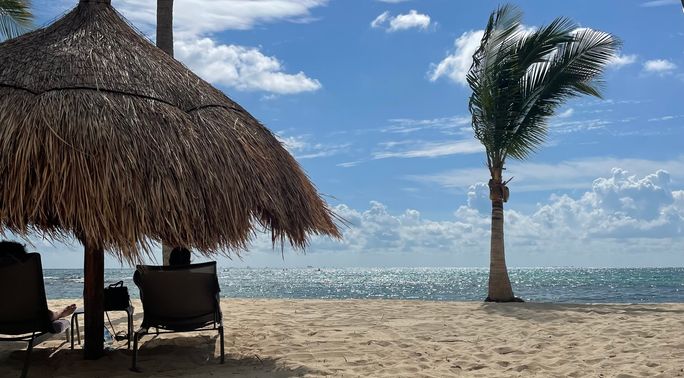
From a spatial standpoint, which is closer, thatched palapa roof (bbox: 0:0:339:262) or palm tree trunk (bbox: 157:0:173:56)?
thatched palapa roof (bbox: 0:0:339:262)

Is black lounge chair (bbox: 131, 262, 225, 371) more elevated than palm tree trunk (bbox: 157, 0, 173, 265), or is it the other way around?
palm tree trunk (bbox: 157, 0, 173, 265)

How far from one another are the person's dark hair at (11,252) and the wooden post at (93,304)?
0.51 meters

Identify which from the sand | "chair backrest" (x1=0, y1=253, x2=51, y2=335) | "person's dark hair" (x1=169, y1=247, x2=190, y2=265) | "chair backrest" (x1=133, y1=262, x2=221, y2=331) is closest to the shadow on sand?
the sand

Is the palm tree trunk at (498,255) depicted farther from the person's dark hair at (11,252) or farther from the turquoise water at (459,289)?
the turquoise water at (459,289)

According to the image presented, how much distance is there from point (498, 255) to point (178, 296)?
24.7 feet

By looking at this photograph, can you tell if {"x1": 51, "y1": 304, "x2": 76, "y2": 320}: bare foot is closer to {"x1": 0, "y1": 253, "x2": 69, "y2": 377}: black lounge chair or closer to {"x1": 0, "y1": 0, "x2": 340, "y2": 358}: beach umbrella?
{"x1": 0, "y1": 0, "x2": 340, "y2": 358}: beach umbrella

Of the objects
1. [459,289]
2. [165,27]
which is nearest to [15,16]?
[165,27]

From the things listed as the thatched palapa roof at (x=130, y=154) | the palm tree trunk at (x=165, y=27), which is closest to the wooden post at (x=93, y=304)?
the thatched palapa roof at (x=130, y=154)

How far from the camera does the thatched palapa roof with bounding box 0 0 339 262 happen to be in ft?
15.3

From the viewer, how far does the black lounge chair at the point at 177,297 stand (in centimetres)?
537

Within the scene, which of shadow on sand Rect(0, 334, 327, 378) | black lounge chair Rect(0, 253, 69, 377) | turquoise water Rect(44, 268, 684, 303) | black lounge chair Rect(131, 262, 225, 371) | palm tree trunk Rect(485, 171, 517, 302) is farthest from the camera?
turquoise water Rect(44, 268, 684, 303)

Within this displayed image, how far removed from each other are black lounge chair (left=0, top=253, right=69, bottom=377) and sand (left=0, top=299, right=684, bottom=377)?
1.56 ft

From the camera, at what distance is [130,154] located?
15.8 ft

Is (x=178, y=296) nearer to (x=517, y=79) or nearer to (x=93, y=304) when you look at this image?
(x=93, y=304)
